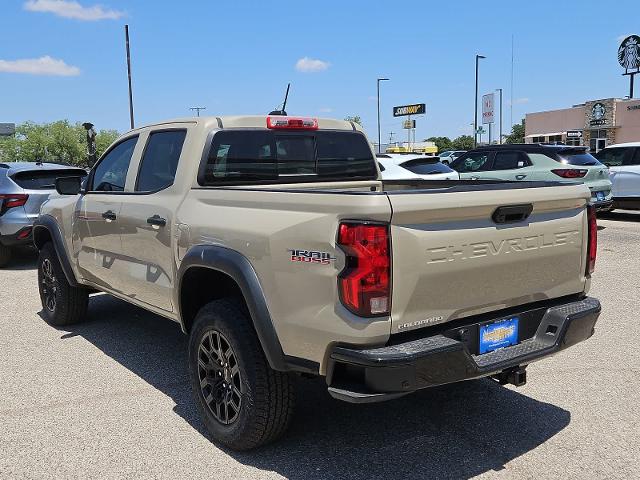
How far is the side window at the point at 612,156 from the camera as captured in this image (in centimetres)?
1466

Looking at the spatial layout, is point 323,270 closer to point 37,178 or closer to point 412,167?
point 37,178

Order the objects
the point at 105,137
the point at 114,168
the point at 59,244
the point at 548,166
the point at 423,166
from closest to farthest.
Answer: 1. the point at 114,168
2. the point at 59,244
3. the point at 423,166
4. the point at 548,166
5. the point at 105,137

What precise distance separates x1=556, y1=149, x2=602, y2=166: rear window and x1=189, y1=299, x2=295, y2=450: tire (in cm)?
1023

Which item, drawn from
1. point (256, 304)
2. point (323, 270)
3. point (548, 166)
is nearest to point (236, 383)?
point (256, 304)

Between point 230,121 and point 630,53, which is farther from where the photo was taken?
point 630,53

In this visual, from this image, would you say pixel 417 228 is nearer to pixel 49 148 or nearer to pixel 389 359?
pixel 389 359

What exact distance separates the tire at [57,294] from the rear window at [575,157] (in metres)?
9.52

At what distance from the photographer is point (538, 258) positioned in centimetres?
329

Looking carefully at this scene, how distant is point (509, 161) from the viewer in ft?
41.9

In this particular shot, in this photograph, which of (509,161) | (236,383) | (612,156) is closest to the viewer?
(236,383)

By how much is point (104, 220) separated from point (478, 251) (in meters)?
3.15

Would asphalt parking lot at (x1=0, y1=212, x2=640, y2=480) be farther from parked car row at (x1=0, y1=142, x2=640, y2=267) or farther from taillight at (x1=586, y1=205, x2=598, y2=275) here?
parked car row at (x1=0, y1=142, x2=640, y2=267)

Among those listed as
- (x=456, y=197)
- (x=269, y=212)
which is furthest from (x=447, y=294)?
(x=269, y=212)

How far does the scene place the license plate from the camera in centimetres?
312
